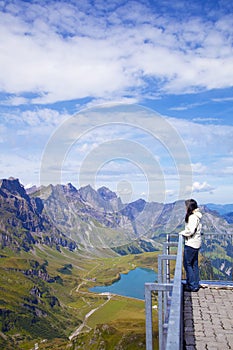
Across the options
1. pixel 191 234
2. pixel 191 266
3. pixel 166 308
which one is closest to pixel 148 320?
pixel 166 308

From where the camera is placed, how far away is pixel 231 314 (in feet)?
28.6

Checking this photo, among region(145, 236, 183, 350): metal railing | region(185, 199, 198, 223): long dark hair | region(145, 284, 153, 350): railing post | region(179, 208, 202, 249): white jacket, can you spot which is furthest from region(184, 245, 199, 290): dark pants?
region(145, 284, 153, 350): railing post

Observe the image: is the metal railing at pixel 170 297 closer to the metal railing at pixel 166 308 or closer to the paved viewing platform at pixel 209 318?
the metal railing at pixel 166 308

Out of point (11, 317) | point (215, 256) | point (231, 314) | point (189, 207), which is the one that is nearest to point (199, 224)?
point (189, 207)

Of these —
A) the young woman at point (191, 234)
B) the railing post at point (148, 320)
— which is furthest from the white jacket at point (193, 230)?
the railing post at point (148, 320)

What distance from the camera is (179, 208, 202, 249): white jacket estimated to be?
9.34m

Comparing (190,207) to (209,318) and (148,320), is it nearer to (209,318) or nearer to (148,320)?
(209,318)

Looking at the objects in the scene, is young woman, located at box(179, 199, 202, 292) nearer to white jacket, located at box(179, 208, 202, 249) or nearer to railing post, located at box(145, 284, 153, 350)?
white jacket, located at box(179, 208, 202, 249)

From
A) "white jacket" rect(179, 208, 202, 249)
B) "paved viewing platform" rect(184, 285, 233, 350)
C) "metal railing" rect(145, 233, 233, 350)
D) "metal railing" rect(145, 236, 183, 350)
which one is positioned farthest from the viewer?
"white jacket" rect(179, 208, 202, 249)

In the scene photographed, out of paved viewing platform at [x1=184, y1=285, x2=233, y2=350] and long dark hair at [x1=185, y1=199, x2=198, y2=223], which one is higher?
long dark hair at [x1=185, y1=199, x2=198, y2=223]

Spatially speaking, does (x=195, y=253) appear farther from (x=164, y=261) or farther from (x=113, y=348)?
(x=113, y=348)

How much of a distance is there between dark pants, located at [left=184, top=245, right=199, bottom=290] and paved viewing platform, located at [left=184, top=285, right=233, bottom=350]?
0.29m

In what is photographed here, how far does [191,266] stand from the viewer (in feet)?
32.0

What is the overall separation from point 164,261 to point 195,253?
3.42 ft
